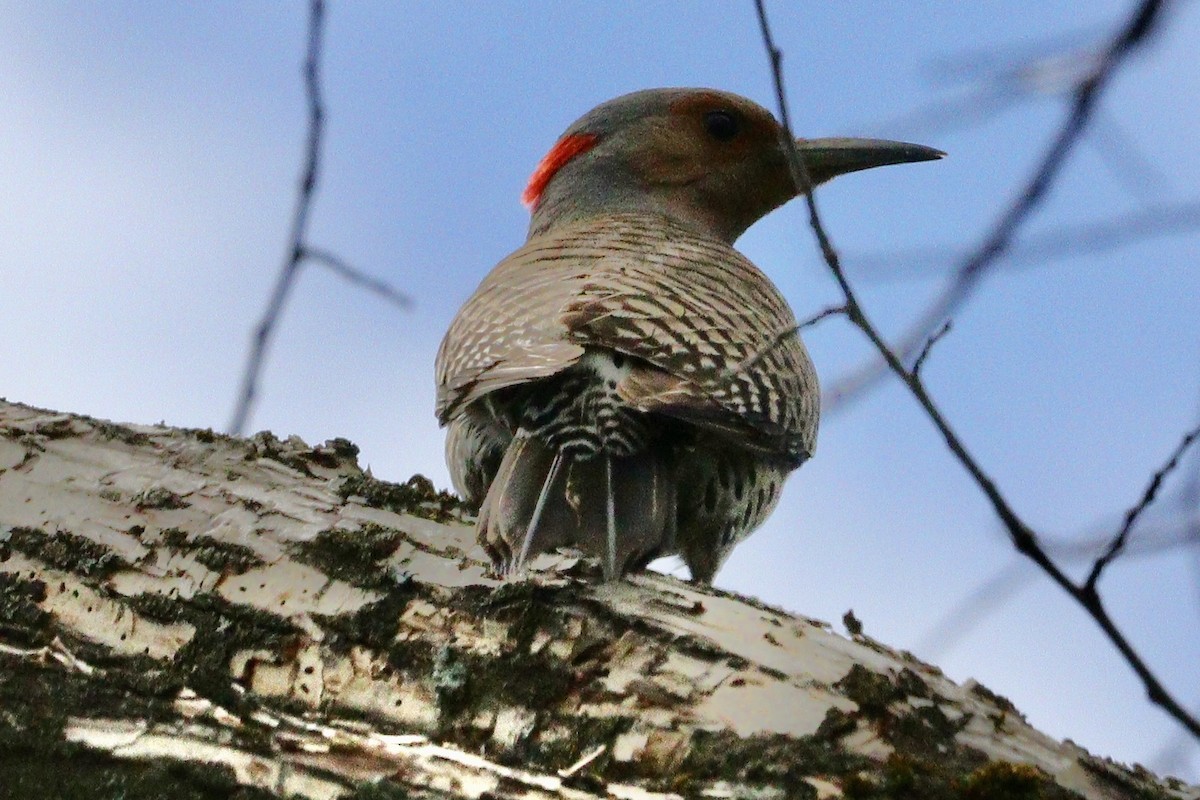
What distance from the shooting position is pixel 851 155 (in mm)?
5977

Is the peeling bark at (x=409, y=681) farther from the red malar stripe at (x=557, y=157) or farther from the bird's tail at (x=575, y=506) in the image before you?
the red malar stripe at (x=557, y=157)

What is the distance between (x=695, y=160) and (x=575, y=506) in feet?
11.0

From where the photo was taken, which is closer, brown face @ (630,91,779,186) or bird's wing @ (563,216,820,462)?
bird's wing @ (563,216,820,462)

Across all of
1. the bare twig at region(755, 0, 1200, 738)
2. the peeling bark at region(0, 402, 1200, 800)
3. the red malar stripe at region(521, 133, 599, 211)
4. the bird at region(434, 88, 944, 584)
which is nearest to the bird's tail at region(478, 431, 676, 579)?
the bird at region(434, 88, 944, 584)

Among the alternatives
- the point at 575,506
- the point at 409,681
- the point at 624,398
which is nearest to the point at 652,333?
the point at 624,398

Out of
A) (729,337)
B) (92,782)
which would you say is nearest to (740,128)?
(729,337)

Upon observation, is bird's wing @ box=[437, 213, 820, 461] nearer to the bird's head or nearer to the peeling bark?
the peeling bark

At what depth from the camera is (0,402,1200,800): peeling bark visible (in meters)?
2.05

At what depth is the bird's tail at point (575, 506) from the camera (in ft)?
9.55

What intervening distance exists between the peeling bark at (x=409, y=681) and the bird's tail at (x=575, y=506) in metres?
0.14

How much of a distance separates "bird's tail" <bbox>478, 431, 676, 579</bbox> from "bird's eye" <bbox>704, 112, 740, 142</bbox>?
303cm

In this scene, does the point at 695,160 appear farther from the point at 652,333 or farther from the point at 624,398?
the point at 624,398

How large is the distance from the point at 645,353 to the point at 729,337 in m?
0.57

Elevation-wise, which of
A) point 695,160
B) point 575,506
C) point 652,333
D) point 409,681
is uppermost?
point 695,160
